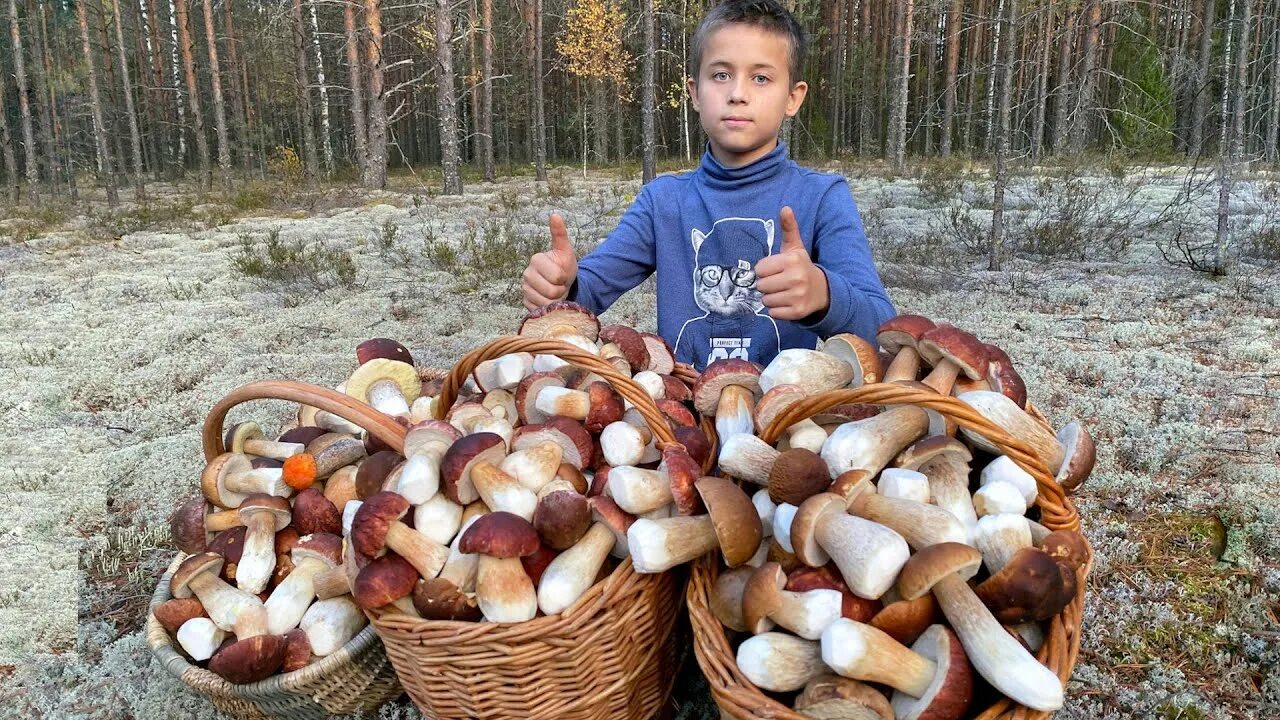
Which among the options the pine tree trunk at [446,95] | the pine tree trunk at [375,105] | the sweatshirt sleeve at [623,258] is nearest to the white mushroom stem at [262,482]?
the sweatshirt sleeve at [623,258]

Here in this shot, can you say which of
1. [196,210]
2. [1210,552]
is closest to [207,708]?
[1210,552]

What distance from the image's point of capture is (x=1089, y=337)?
4.49 meters

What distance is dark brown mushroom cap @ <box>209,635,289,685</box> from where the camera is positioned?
1.55 meters

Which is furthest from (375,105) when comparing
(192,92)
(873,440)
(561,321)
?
(873,440)

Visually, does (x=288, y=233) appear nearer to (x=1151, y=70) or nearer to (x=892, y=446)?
(x=892, y=446)

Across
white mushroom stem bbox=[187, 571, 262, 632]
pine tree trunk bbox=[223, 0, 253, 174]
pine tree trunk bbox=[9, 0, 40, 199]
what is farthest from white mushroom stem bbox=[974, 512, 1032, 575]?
pine tree trunk bbox=[223, 0, 253, 174]

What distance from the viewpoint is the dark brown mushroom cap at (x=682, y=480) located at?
1405 mm

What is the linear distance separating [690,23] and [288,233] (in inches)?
520

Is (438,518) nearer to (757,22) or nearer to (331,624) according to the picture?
(331,624)

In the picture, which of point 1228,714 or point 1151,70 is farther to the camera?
point 1151,70

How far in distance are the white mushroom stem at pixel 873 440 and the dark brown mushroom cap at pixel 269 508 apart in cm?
134

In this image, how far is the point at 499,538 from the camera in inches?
51.8

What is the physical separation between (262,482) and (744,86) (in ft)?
6.26

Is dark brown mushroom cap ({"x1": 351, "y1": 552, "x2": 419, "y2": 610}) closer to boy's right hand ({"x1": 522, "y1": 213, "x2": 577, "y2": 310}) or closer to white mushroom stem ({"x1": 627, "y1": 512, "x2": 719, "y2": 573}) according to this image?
white mushroom stem ({"x1": 627, "y1": 512, "x2": 719, "y2": 573})
